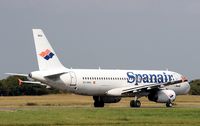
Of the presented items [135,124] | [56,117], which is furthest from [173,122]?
[56,117]

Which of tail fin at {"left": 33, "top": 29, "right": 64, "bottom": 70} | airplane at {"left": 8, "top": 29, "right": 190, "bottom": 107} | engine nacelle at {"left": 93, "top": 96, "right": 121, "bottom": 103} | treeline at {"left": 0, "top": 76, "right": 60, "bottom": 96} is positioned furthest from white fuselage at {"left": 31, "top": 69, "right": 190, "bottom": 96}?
treeline at {"left": 0, "top": 76, "right": 60, "bottom": 96}

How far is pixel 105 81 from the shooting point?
63875 millimetres

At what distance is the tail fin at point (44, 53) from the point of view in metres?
60.7

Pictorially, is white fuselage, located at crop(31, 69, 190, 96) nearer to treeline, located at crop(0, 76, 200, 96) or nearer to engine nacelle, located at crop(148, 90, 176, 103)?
engine nacelle, located at crop(148, 90, 176, 103)

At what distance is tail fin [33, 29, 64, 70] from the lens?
60.7 m

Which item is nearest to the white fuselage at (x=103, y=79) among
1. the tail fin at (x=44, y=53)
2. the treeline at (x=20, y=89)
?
the tail fin at (x=44, y=53)

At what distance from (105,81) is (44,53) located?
676 cm

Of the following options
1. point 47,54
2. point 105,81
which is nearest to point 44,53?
point 47,54

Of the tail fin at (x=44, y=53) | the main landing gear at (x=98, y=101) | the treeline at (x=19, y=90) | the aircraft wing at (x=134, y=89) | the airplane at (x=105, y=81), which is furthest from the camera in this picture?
the treeline at (x=19, y=90)

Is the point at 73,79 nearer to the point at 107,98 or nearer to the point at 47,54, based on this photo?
the point at 47,54

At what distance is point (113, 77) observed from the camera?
213 ft

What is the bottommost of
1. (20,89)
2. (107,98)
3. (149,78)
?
(107,98)

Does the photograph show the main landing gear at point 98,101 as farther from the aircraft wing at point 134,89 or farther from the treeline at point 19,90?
the treeline at point 19,90

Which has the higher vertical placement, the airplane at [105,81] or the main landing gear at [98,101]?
the airplane at [105,81]
